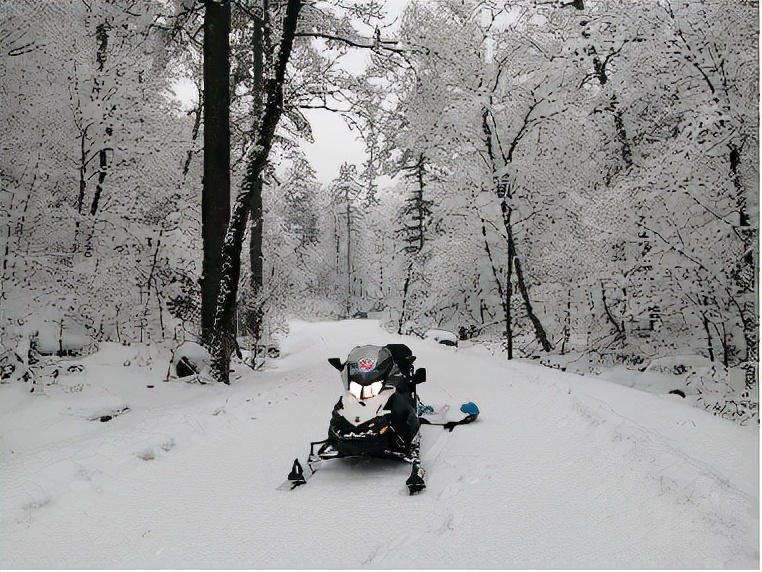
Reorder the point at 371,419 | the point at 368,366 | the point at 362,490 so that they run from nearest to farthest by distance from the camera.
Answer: the point at 362,490, the point at 371,419, the point at 368,366

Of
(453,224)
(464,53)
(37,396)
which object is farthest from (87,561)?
(453,224)

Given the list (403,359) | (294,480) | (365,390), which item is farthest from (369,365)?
(294,480)

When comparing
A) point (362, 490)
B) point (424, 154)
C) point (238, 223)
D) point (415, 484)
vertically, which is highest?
point (424, 154)

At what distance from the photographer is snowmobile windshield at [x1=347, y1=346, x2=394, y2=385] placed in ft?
19.2

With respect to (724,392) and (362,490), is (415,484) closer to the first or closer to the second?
(362,490)

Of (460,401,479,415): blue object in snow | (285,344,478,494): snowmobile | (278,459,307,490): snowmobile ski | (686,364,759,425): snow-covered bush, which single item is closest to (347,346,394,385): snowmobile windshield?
(285,344,478,494): snowmobile

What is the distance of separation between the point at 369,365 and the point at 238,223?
18.6ft

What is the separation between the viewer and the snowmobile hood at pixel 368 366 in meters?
5.85

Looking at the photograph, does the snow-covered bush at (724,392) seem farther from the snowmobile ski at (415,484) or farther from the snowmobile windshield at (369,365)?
the snowmobile ski at (415,484)

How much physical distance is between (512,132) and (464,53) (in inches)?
109

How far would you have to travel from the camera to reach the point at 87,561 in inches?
150

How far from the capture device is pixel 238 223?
10516mm

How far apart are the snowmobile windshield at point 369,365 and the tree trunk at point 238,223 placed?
5.02 m

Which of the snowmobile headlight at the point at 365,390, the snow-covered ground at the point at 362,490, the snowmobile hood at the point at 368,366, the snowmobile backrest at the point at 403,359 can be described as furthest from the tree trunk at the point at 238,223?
the snowmobile headlight at the point at 365,390
